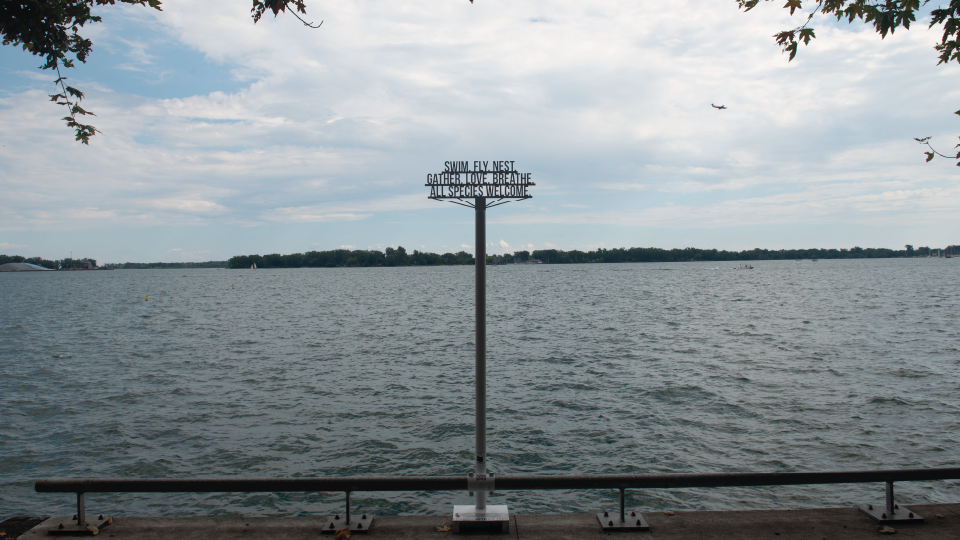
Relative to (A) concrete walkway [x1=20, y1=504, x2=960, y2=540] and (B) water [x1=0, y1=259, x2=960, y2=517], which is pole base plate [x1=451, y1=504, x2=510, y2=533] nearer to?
(A) concrete walkway [x1=20, y1=504, x2=960, y2=540]

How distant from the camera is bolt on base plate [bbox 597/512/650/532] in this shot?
5469 mm

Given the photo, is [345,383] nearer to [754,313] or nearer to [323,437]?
[323,437]

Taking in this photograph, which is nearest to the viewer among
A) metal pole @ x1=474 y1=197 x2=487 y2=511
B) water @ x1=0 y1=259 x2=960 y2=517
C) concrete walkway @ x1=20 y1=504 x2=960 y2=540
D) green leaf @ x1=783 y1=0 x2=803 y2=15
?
concrete walkway @ x1=20 y1=504 x2=960 y2=540

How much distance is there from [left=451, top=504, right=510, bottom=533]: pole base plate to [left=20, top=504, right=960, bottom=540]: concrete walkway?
9cm

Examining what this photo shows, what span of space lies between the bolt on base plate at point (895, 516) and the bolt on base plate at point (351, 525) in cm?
520

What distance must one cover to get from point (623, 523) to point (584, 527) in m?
0.40

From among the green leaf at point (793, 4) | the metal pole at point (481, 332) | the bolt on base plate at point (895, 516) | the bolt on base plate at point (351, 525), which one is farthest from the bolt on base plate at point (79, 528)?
the green leaf at point (793, 4)

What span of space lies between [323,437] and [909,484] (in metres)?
14.5

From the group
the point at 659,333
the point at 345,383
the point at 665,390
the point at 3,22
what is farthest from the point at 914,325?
the point at 3,22

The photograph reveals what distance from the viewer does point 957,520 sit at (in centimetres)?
551

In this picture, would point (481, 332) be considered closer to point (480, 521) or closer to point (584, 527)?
point (480, 521)

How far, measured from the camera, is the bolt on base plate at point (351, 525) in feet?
17.9

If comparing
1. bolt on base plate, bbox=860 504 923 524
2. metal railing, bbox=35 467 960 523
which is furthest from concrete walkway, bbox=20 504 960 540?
metal railing, bbox=35 467 960 523

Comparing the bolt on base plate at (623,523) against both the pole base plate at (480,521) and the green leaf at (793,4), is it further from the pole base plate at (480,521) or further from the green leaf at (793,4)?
the green leaf at (793,4)
